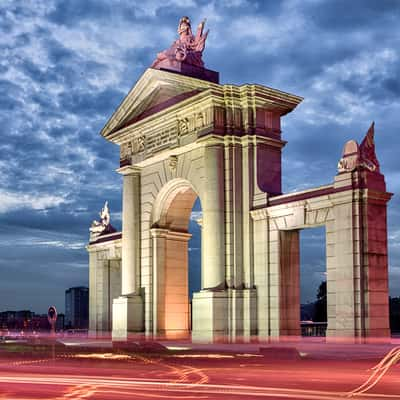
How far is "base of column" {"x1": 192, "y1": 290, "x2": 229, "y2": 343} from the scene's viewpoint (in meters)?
34.6

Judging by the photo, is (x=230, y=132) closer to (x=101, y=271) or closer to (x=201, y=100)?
(x=201, y=100)

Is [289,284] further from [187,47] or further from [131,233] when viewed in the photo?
[187,47]

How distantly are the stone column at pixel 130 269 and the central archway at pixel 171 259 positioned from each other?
120 cm

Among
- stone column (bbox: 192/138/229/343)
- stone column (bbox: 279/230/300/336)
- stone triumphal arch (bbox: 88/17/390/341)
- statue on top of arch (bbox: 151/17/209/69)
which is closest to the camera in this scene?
stone triumphal arch (bbox: 88/17/390/341)

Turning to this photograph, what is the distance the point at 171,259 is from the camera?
4109 centimetres

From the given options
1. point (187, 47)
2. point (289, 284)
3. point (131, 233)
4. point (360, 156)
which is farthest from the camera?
point (131, 233)

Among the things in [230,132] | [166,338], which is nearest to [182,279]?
[166,338]

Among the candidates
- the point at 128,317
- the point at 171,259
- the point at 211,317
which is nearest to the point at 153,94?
the point at 171,259

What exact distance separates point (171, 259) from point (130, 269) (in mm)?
2349

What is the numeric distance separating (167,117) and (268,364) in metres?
19.2

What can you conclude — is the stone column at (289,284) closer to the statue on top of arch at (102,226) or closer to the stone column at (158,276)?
the stone column at (158,276)

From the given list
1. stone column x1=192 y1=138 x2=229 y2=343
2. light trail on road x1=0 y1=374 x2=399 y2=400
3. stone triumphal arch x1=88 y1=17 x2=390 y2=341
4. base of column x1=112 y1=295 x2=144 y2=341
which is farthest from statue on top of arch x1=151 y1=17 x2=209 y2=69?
light trail on road x1=0 y1=374 x2=399 y2=400

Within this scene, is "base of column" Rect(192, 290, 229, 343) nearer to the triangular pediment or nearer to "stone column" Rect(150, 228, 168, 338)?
"stone column" Rect(150, 228, 168, 338)

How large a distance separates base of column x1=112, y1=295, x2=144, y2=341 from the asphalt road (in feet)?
43.1
